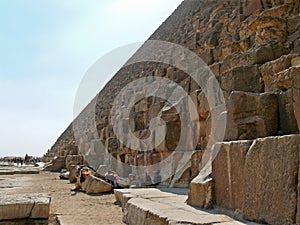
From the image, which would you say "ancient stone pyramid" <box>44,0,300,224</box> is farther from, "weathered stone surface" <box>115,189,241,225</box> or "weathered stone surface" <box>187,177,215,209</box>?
"weathered stone surface" <box>115,189,241,225</box>

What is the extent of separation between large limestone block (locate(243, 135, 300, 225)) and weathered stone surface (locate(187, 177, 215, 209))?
1.83 ft

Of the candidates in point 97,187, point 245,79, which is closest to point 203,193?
point 245,79

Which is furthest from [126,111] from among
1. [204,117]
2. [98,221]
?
[98,221]

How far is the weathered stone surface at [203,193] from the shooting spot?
323 cm

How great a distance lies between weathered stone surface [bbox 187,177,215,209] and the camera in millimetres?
3234

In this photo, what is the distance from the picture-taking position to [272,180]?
2.44 m

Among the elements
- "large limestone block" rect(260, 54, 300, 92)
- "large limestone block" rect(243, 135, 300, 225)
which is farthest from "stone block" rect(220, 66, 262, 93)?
"large limestone block" rect(243, 135, 300, 225)

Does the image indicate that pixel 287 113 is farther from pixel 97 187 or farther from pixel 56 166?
pixel 56 166

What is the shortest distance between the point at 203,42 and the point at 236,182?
8.54 meters

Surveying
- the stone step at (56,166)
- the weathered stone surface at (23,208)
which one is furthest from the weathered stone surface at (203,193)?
the stone step at (56,166)

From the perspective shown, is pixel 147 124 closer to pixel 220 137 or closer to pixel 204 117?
pixel 204 117

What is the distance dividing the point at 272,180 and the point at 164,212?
1.18 meters

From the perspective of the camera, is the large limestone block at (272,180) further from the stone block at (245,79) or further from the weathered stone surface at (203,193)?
the stone block at (245,79)

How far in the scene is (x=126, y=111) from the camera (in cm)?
1077
